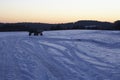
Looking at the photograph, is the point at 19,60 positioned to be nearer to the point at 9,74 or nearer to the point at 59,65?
the point at 59,65

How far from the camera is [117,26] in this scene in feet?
100

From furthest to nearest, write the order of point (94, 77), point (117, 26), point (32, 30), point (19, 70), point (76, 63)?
point (117, 26) < point (32, 30) < point (76, 63) < point (19, 70) < point (94, 77)

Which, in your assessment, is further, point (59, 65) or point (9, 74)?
point (59, 65)

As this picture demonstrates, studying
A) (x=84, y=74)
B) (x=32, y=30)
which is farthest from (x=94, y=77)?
(x=32, y=30)

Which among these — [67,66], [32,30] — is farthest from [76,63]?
[32,30]

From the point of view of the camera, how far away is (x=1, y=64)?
6.96m

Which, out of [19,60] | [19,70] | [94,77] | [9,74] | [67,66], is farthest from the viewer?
[19,60]

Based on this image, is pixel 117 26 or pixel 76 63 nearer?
pixel 76 63

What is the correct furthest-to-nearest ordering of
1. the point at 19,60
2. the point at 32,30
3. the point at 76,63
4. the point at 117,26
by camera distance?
the point at 117,26 → the point at 32,30 → the point at 19,60 → the point at 76,63

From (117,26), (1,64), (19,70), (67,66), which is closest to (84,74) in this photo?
(67,66)

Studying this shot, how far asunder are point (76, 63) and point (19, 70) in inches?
62.1

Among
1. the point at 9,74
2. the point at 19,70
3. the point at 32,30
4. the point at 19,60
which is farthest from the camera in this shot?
the point at 32,30

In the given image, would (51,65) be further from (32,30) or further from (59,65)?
(32,30)

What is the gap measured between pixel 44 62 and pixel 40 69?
922 millimetres
